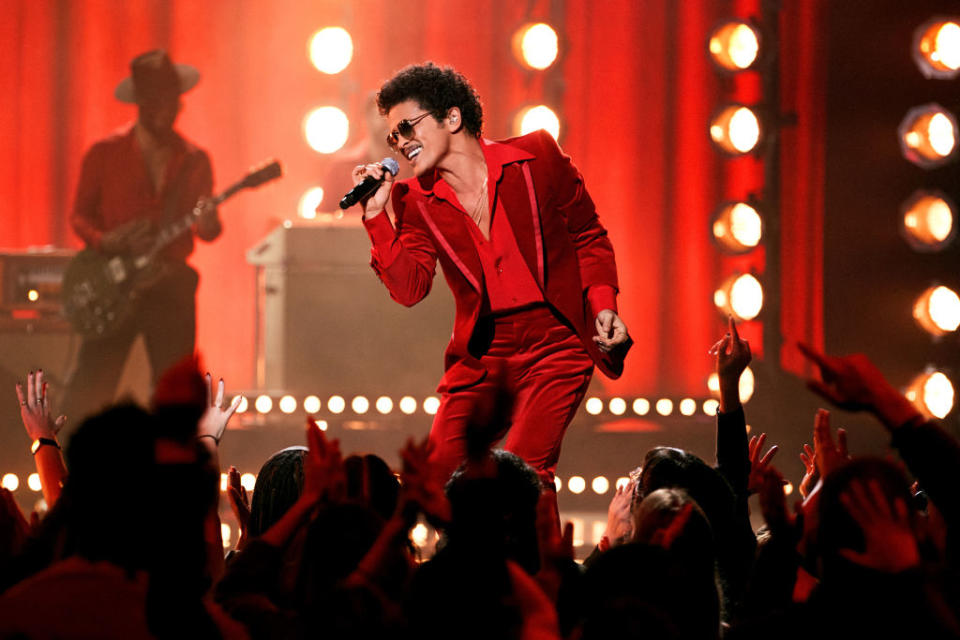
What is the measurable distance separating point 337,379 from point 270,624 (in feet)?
14.0

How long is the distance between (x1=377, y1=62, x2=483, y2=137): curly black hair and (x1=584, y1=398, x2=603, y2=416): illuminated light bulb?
2.86m

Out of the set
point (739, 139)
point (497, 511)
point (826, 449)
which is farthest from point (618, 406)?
point (497, 511)

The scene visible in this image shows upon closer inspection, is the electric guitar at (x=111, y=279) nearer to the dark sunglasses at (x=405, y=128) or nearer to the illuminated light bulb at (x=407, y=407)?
the illuminated light bulb at (x=407, y=407)

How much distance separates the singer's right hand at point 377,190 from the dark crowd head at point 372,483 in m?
0.93

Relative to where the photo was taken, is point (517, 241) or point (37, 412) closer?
point (37, 412)

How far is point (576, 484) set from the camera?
5.34 metres

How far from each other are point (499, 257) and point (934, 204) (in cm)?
355

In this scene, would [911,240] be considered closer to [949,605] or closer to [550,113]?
[550,113]

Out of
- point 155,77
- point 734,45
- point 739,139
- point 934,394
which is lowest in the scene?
point 934,394

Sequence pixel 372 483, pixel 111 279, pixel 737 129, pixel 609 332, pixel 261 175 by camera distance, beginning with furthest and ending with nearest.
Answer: pixel 261 175, pixel 111 279, pixel 737 129, pixel 609 332, pixel 372 483

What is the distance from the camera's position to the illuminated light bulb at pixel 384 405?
5.46 meters

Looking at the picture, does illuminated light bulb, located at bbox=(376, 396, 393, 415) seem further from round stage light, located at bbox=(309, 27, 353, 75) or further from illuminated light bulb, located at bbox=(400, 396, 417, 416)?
round stage light, located at bbox=(309, 27, 353, 75)

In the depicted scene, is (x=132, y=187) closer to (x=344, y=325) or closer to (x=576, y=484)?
(x=344, y=325)

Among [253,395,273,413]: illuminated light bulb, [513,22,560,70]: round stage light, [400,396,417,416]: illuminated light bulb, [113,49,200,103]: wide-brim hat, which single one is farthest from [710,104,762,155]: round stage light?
[113,49,200,103]: wide-brim hat
